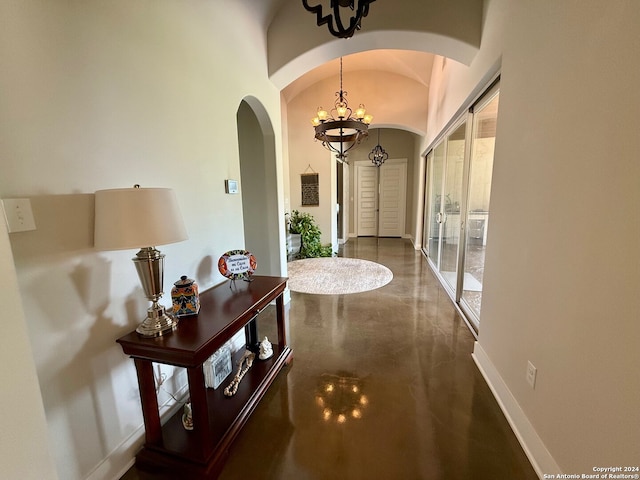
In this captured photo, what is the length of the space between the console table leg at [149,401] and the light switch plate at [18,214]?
732 mm

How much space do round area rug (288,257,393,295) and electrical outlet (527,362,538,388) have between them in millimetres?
2468

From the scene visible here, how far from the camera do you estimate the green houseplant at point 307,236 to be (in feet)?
19.0

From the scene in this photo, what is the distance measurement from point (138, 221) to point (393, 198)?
319 inches

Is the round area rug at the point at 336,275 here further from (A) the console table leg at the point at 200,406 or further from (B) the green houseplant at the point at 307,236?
(A) the console table leg at the point at 200,406

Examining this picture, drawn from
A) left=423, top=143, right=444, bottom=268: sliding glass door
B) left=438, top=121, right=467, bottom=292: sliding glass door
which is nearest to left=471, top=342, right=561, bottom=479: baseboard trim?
left=438, top=121, right=467, bottom=292: sliding glass door

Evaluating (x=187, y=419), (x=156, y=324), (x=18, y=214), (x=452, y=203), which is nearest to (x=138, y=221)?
(x=18, y=214)

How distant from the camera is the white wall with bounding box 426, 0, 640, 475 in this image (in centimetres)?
91

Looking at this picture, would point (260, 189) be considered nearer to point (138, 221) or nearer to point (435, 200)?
point (138, 221)

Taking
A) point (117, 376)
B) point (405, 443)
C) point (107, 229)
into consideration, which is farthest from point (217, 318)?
point (405, 443)

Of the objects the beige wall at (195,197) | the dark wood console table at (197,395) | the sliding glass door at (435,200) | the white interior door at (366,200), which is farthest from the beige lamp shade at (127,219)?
the white interior door at (366,200)

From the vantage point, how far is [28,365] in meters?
0.82

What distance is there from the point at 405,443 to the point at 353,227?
7645mm

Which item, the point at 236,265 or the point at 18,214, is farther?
the point at 236,265

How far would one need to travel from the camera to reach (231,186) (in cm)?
233
